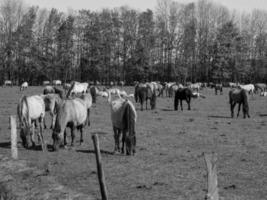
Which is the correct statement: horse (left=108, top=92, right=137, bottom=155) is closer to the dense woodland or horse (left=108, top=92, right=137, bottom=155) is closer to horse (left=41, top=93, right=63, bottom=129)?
horse (left=41, top=93, right=63, bottom=129)

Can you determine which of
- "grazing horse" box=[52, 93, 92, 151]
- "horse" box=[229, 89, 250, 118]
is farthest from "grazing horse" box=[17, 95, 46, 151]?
"horse" box=[229, 89, 250, 118]

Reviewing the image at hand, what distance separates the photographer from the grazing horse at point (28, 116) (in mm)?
14867

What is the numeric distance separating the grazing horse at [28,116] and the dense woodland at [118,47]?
62647mm

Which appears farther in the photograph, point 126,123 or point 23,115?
point 23,115

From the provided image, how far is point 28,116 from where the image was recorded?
15.5m

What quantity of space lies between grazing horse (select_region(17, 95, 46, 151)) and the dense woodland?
6265cm

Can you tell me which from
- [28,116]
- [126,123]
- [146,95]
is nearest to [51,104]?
[28,116]

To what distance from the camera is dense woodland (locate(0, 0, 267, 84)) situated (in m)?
78.9

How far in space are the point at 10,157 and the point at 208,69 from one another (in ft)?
245

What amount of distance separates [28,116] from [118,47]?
67.6m

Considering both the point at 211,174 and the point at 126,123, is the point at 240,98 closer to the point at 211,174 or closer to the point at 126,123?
the point at 126,123

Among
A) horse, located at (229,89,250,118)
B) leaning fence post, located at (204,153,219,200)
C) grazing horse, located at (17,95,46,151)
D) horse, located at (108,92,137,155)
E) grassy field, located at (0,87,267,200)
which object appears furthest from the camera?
horse, located at (229,89,250,118)

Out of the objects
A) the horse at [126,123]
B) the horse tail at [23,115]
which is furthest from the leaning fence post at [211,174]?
the horse tail at [23,115]

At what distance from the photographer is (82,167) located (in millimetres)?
11922
